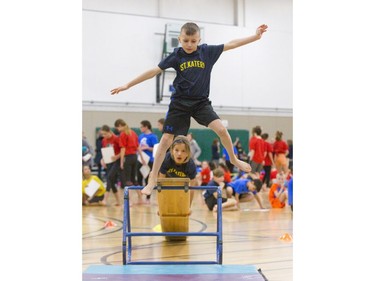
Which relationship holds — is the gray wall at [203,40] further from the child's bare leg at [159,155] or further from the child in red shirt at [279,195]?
the child's bare leg at [159,155]

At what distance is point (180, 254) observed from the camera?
16.1 ft

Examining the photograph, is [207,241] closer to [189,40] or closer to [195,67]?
[195,67]

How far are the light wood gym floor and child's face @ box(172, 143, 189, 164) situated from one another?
35.3 inches

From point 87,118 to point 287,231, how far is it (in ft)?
29.9

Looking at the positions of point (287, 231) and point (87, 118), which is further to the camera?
point (87, 118)

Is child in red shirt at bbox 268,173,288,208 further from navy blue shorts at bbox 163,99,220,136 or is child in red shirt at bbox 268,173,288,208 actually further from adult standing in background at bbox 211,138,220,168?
adult standing in background at bbox 211,138,220,168

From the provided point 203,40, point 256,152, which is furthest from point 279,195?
point 203,40

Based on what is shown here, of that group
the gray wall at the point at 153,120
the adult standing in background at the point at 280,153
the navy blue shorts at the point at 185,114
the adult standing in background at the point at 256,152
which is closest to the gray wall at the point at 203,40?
the gray wall at the point at 153,120

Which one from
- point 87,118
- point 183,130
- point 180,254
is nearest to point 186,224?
point 180,254

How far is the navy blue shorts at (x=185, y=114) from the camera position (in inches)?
157

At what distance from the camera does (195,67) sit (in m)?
3.93

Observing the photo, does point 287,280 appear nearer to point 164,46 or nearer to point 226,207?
point 226,207

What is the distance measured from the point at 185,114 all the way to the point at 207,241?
2.09 m

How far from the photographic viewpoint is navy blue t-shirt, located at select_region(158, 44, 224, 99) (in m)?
3.93
